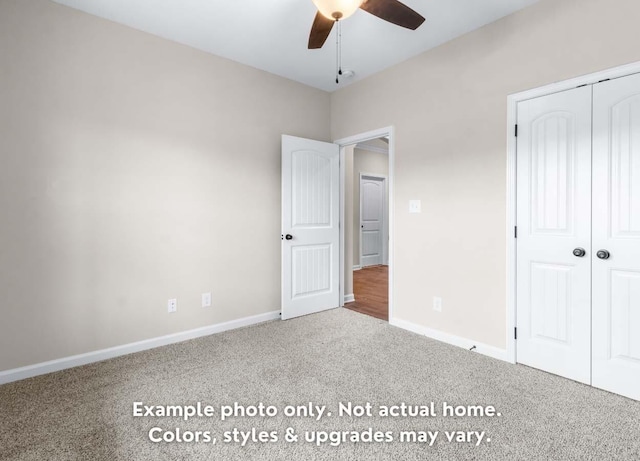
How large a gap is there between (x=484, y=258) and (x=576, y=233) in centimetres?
65

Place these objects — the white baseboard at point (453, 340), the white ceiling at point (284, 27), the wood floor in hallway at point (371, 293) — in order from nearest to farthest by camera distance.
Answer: the white ceiling at point (284, 27)
the white baseboard at point (453, 340)
the wood floor in hallway at point (371, 293)

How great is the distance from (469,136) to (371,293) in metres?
2.79

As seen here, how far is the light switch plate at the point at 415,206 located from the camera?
3203 millimetres

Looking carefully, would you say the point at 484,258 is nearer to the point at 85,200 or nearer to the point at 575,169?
the point at 575,169

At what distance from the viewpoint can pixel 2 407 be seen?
6.48 feet

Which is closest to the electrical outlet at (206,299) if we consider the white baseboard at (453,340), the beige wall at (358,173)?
the white baseboard at (453,340)

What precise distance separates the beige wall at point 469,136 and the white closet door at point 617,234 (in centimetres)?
31

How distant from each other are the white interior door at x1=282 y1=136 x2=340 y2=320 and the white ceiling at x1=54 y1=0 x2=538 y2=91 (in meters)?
0.89

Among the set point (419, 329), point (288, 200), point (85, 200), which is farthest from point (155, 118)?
point (419, 329)

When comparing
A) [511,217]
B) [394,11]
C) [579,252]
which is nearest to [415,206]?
[511,217]

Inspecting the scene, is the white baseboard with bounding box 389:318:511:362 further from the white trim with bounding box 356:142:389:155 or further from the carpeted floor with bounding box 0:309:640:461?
the white trim with bounding box 356:142:389:155

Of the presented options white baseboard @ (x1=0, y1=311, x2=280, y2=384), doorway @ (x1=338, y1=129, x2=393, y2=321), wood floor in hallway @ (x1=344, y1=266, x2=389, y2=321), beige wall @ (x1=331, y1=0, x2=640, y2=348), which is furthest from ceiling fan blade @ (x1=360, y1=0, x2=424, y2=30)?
doorway @ (x1=338, y1=129, x2=393, y2=321)

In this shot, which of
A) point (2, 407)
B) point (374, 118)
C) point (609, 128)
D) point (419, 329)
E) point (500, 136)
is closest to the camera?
point (2, 407)

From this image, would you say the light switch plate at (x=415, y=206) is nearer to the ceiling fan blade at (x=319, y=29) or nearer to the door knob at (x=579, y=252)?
the door knob at (x=579, y=252)
